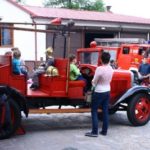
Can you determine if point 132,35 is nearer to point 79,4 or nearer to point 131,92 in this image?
point 131,92

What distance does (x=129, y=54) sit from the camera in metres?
18.6

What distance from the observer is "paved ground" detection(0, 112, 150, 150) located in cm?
764

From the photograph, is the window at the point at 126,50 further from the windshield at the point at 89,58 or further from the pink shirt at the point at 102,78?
the pink shirt at the point at 102,78

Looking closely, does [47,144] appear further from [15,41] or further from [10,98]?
[15,41]

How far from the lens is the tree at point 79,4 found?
53625mm

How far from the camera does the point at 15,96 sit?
8180 mm

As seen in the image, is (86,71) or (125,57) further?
(125,57)

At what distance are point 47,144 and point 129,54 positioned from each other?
11.5 meters

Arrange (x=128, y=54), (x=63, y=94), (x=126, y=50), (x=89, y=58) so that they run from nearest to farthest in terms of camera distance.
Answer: (x=63, y=94) → (x=89, y=58) → (x=128, y=54) → (x=126, y=50)

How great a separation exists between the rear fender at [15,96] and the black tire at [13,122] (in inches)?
3.4

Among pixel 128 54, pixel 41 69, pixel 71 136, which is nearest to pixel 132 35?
pixel 128 54

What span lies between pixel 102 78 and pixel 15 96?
172cm

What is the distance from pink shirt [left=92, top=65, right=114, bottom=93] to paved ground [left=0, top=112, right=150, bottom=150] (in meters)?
0.96

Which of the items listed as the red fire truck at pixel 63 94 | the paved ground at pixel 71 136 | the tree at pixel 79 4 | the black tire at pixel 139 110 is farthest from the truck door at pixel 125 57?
the tree at pixel 79 4
